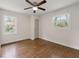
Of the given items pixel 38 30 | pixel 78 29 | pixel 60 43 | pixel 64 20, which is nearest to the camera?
pixel 78 29

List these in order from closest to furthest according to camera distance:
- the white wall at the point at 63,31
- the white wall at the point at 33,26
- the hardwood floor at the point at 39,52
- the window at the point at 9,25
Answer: the hardwood floor at the point at 39,52, the white wall at the point at 63,31, the window at the point at 9,25, the white wall at the point at 33,26

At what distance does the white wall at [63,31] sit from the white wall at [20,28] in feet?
4.86

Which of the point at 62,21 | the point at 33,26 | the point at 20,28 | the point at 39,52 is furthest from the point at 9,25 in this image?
the point at 62,21

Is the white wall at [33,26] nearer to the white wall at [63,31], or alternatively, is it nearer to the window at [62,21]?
the white wall at [63,31]

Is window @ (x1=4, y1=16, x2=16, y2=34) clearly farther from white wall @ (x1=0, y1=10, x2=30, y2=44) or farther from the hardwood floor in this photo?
the hardwood floor

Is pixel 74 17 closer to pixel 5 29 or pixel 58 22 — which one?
pixel 58 22

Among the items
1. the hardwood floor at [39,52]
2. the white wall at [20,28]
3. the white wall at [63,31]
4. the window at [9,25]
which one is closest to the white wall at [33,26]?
the white wall at [20,28]

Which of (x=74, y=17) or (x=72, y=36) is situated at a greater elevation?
(x=74, y=17)

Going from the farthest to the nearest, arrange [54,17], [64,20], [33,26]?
1. [33,26]
2. [54,17]
3. [64,20]

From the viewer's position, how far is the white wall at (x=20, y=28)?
4.62 meters

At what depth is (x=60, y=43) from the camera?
4.52 metres

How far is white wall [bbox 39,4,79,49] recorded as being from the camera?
11.8ft

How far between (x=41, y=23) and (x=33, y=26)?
33.6 inches

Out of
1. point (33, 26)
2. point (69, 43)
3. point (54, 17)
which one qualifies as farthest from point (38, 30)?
point (69, 43)
